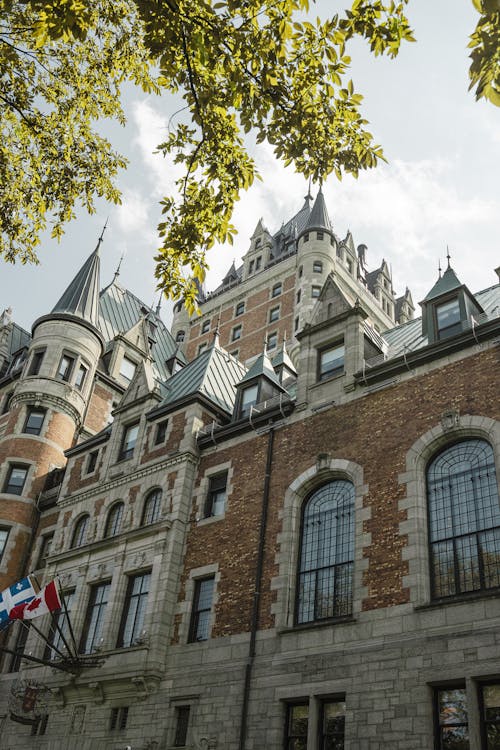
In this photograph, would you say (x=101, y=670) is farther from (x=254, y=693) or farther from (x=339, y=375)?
(x=339, y=375)

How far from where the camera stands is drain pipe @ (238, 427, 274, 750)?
1800 cm

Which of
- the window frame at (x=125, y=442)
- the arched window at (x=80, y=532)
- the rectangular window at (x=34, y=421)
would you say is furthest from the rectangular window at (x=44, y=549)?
the rectangular window at (x=34, y=421)

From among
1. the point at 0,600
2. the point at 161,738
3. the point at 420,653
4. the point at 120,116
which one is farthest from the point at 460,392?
the point at 0,600

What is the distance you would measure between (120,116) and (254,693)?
14.6 meters

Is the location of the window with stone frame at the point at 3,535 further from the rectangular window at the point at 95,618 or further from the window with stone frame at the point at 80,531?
the rectangular window at the point at 95,618

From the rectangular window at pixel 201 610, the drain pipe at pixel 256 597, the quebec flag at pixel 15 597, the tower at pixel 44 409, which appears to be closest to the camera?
the drain pipe at pixel 256 597

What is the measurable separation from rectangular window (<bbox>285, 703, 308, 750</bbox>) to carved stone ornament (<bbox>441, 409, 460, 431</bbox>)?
7.99 m

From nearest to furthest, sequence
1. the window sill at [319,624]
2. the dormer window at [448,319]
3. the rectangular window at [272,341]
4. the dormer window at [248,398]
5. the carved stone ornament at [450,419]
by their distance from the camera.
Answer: the window sill at [319,624] < the carved stone ornament at [450,419] < the dormer window at [448,319] < the dormer window at [248,398] < the rectangular window at [272,341]

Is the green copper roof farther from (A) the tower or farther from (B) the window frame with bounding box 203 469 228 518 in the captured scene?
(A) the tower

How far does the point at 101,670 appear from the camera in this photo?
72.6 feet

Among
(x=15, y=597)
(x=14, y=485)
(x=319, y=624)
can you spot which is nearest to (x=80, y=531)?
(x=15, y=597)

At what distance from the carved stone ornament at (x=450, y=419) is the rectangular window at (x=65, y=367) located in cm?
2278

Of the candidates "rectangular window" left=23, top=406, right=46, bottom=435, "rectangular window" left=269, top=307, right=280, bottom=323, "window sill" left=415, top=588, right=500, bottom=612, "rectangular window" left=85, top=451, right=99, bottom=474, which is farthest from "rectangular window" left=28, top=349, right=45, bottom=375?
"window sill" left=415, top=588, right=500, bottom=612

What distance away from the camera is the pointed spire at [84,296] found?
127 ft
